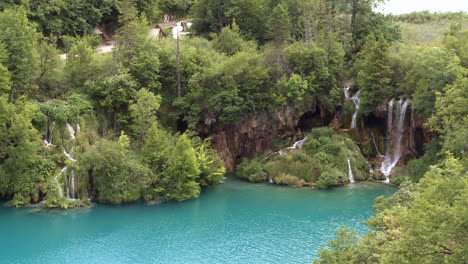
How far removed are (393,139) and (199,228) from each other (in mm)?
21873

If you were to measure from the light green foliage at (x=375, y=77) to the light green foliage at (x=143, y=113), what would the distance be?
64.5ft

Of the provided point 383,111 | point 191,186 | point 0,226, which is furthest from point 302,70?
point 0,226

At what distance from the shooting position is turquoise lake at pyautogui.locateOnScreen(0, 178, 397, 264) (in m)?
30.3

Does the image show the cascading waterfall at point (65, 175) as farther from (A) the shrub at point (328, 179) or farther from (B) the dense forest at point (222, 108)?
(A) the shrub at point (328, 179)

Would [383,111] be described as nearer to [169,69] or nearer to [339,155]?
[339,155]

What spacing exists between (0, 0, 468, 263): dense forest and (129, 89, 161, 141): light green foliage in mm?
123

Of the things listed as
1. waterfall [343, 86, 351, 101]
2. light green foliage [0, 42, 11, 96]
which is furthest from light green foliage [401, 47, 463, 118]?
light green foliage [0, 42, 11, 96]

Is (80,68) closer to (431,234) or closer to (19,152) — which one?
(19,152)

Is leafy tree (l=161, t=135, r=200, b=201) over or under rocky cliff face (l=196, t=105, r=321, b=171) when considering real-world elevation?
under

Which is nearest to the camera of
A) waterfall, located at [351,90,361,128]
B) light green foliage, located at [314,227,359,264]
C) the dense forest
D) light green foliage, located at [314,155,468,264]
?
light green foliage, located at [314,155,468,264]

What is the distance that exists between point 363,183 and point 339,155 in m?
3.29

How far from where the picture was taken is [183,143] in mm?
40375

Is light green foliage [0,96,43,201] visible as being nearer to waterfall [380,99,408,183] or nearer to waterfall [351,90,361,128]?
waterfall [351,90,361,128]

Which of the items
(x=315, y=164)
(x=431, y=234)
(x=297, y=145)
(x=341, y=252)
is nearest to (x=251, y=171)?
(x=297, y=145)
